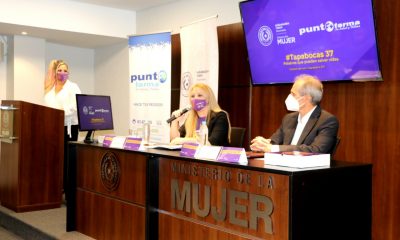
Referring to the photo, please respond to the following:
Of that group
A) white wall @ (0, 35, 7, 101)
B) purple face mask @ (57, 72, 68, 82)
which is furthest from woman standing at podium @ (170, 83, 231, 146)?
white wall @ (0, 35, 7, 101)

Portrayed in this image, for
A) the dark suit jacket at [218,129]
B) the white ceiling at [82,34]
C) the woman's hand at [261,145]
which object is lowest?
the woman's hand at [261,145]

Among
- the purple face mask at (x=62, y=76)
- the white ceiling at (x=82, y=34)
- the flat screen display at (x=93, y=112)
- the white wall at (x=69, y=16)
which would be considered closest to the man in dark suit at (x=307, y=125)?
the flat screen display at (x=93, y=112)

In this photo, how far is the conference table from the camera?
7.06 ft

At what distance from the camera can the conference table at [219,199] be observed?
2.15 metres

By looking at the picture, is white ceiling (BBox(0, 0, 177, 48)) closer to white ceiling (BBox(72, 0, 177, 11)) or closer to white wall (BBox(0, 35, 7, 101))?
white ceiling (BBox(72, 0, 177, 11))

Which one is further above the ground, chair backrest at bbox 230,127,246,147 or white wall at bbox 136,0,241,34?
white wall at bbox 136,0,241,34

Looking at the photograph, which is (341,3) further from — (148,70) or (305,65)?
(148,70)

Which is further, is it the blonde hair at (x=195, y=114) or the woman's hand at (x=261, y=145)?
the blonde hair at (x=195, y=114)

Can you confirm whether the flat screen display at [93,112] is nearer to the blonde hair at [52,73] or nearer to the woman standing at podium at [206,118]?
the woman standing at podium at [206,118]

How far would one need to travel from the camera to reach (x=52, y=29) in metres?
6.29

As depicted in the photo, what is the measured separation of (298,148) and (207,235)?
0.76m

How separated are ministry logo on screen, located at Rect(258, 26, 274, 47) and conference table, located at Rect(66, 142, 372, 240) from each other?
6.17 feet

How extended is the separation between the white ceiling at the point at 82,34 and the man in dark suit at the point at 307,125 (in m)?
3.86

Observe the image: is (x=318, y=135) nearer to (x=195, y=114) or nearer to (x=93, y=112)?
(x=195, y=114)
